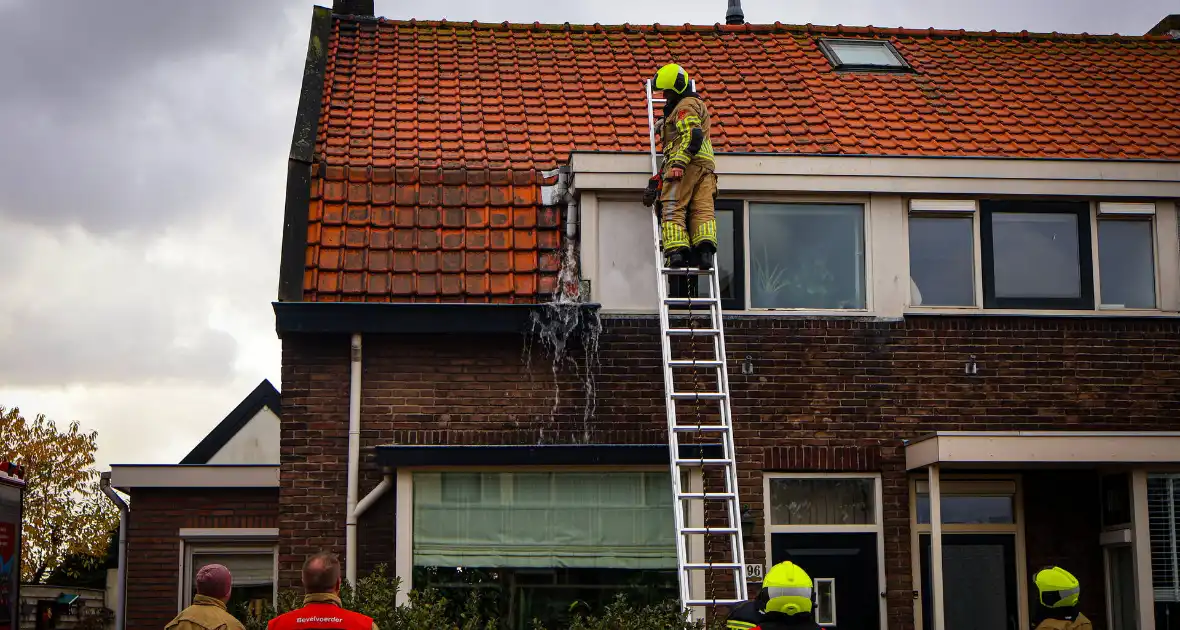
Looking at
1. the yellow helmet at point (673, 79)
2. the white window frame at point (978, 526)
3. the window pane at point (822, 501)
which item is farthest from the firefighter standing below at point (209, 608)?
the white window frame at point (978, 526)

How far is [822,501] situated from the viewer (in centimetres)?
1107

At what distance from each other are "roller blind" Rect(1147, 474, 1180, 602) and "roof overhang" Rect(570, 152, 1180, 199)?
93.8 inches

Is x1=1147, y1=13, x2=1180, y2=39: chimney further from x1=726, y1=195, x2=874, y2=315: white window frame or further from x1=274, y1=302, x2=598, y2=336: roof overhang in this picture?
x1=274, y1=302, x2=598, y2=336: roof overhang

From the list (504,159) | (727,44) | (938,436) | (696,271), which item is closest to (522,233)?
(504,159)

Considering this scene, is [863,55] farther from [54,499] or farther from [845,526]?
[54,499]

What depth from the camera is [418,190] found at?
38.3 ft

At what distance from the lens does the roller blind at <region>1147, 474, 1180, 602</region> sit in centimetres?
1059

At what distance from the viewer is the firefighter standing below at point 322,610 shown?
5961 mm

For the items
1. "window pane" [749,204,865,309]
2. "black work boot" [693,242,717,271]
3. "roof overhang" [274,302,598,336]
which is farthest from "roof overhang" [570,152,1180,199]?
"roof overhang" [274,302,598,336]

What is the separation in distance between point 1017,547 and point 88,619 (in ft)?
40.0

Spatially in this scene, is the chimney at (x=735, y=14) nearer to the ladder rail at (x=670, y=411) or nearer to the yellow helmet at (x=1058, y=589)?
the ladder rail at (x=670, y=411)

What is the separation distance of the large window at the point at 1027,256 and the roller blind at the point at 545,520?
2.80 m

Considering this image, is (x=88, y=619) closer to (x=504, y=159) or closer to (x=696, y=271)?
(x=504, y=159)

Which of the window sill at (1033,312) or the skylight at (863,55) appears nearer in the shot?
the window sill at (1033,312)
